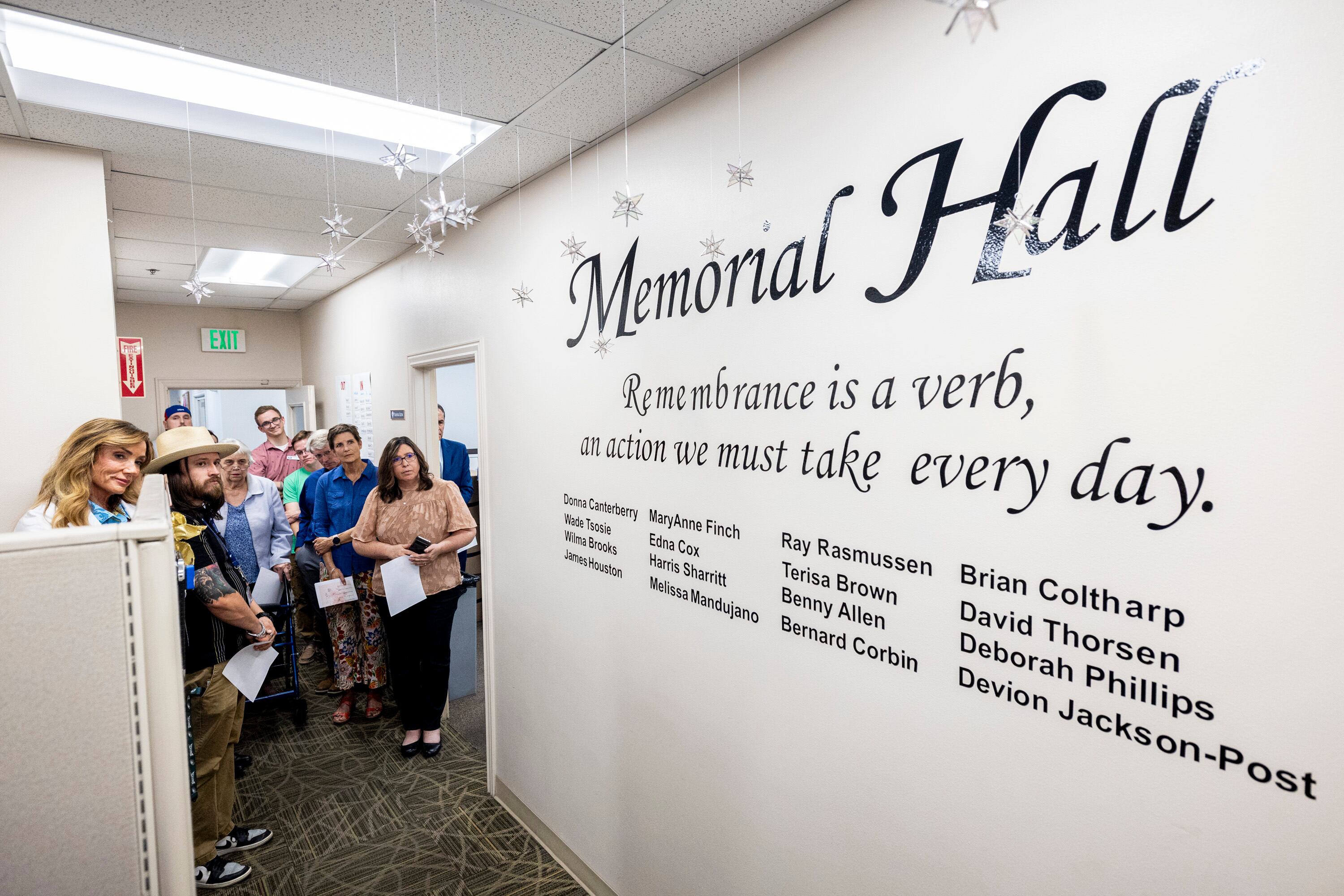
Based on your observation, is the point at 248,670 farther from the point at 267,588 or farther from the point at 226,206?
the point at 226,206

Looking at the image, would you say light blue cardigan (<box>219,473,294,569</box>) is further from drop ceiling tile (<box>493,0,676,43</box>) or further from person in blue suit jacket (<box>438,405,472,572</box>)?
drop ceiling tile (<box>493,0,676,43</box>)

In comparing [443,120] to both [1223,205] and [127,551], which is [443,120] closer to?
[127,551]

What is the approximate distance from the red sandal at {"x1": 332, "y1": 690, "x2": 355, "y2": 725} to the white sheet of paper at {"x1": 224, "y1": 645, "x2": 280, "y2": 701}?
140 cm

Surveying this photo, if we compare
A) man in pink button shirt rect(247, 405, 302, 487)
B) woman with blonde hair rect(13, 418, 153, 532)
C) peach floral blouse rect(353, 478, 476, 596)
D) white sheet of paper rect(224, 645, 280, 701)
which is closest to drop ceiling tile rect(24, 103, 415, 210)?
woman with blonde hair rect(13, 418, 153, 532)

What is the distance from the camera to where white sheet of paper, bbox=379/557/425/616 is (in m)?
3.22

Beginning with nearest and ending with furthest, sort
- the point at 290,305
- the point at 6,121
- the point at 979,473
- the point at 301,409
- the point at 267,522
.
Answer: the point at 979,473 → the point at 6,121 → the point at 267,522 → the point at 290,305 → the point at 301,409

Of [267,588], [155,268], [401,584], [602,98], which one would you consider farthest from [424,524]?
[155,268]

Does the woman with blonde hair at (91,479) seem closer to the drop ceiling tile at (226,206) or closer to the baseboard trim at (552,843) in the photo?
the drop ceiling tile at (226,206)

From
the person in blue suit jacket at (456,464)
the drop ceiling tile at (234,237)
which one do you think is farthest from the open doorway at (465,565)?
the drop ceiling tile at (234,237)

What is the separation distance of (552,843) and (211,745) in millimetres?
1336

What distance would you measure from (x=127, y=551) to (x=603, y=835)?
213cm

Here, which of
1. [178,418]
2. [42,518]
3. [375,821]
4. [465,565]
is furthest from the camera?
[465,565]

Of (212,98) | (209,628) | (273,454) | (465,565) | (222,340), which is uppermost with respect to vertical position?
(212,98)

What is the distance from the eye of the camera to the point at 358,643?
3910 mm
